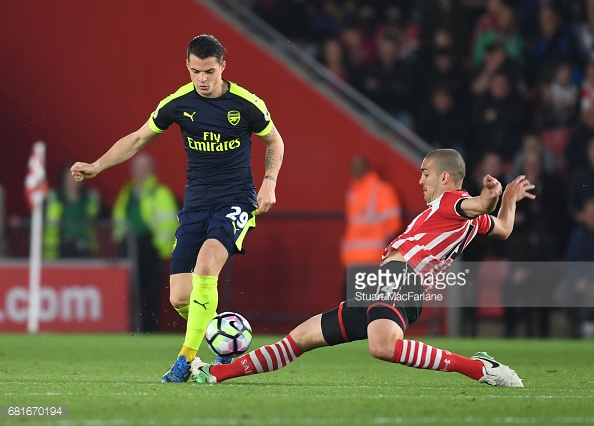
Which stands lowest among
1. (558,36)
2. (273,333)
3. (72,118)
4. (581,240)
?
(273,333)

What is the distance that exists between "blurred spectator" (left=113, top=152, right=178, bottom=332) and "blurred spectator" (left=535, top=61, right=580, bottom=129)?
15.8 ft

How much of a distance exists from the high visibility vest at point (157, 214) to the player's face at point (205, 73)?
7.06m

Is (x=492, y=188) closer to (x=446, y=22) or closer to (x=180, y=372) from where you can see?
(x=180, y=372)

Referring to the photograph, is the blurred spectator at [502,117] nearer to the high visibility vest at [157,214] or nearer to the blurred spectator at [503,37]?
the blurred spectator at [503,37]

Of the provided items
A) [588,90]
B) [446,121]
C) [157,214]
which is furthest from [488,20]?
[157,214]

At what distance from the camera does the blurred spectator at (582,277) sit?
45.3 feet

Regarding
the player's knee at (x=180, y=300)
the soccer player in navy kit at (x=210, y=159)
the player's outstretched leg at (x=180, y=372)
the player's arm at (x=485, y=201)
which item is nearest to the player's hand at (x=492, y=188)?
the player's arm at (x=485, y=201)

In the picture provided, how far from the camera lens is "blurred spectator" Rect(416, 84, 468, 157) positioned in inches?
594

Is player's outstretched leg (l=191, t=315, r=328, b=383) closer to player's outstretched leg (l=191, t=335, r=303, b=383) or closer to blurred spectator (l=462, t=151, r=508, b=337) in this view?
player's outstretched leg (l=191, t=335, r=303, b=383)

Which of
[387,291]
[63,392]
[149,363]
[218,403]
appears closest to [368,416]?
[218,403]

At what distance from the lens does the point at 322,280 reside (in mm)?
15031

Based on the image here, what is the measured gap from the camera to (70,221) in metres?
15.2

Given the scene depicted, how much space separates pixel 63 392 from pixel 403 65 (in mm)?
9836

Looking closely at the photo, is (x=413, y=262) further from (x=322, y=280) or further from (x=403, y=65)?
(x=403, y=65)
